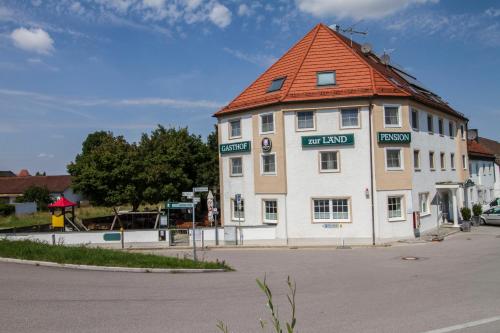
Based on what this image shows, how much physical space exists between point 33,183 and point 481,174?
69.5m

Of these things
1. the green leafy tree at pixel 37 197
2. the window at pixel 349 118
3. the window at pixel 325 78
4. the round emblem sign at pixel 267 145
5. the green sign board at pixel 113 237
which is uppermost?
the window at pixel 325 78

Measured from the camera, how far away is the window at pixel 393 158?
25788mm

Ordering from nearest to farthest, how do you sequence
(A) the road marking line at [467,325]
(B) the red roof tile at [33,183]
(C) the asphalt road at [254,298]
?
(A) the road marking line at [467,325] < (C) the asphalt road at [254,298] < (B) the red roof tile at [33,183]

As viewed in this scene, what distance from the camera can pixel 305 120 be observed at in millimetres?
26375

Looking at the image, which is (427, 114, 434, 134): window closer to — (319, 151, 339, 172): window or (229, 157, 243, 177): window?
(319, 151, 339, 172): window

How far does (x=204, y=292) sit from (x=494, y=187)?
46.2 m

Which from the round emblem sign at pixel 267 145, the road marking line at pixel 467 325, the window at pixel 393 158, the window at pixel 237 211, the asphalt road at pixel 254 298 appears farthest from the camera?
the window at pixel 237 211

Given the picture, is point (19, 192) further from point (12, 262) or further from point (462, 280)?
point (462, 280)

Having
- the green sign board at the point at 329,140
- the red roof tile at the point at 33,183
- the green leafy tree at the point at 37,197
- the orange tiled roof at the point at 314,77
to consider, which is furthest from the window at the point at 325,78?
the red roof tile at the point at 33,183

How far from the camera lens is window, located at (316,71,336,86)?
26.8 metres

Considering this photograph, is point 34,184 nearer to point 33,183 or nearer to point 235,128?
point 33,183

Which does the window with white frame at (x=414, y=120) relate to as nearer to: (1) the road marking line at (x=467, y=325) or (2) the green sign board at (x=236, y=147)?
(2) the green sign board at (x=236, y=147)

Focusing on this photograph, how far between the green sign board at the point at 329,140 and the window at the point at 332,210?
3183mm

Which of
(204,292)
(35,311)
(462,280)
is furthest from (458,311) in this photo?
(35,311)
